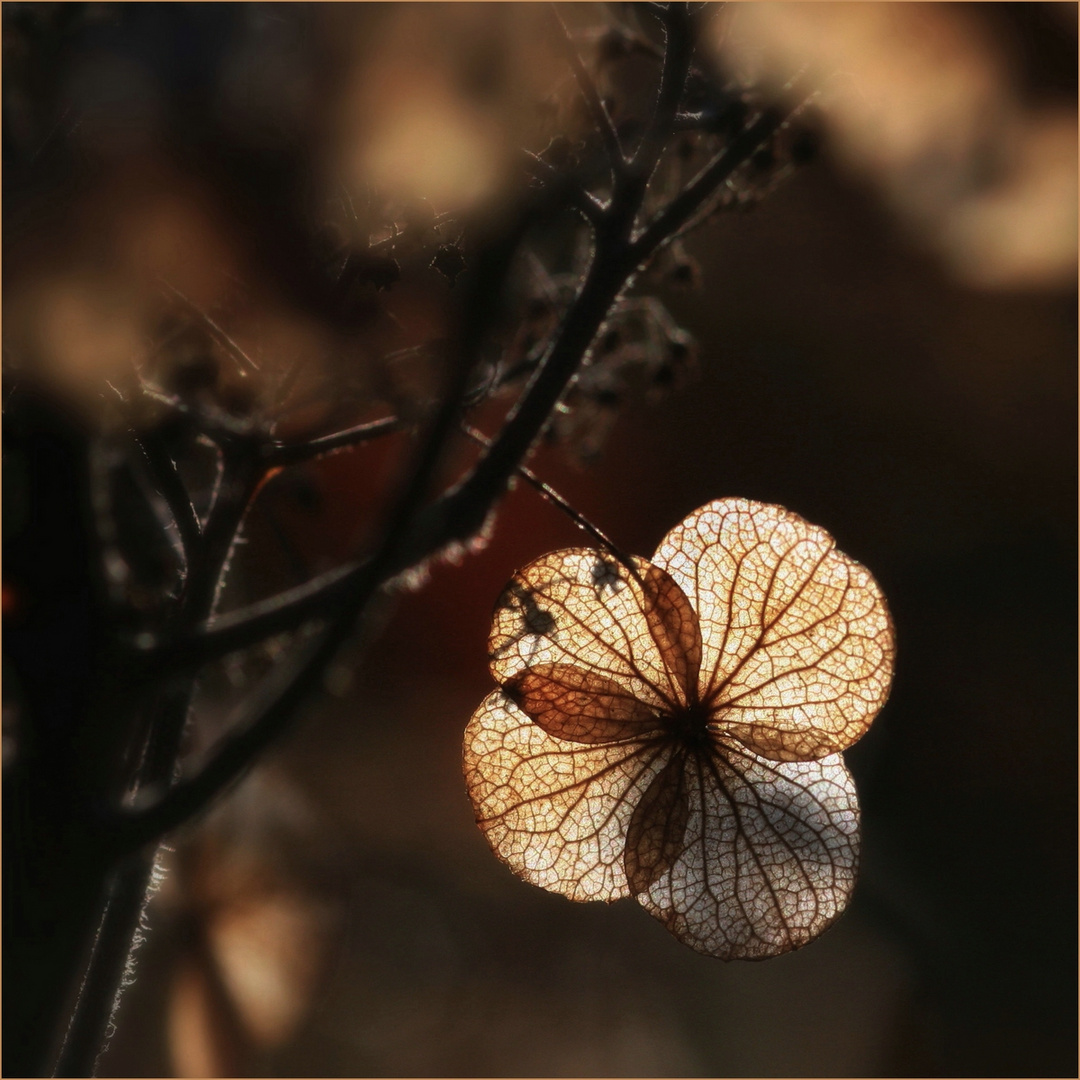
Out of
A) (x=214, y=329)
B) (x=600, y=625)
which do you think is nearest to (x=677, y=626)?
(x=600, y=625)

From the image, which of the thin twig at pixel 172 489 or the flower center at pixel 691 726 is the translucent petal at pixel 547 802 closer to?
the flower center at pixel 691 726

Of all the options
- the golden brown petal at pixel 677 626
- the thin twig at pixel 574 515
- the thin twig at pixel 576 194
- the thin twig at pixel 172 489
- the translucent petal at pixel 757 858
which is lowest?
the translucent petal at pixel 757 858

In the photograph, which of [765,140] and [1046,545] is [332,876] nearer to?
[765,140]

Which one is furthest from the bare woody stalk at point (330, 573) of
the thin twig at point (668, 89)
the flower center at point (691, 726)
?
the flower center at point (691, 726)

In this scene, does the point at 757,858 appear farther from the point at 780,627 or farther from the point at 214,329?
the point at 214,329

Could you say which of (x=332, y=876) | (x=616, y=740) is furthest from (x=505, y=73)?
(x=332, y=876)

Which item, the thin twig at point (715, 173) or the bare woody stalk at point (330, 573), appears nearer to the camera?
the bare woody stalk at point (330, 573)

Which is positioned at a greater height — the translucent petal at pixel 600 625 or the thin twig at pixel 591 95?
the thin twig at pixel 591 95
